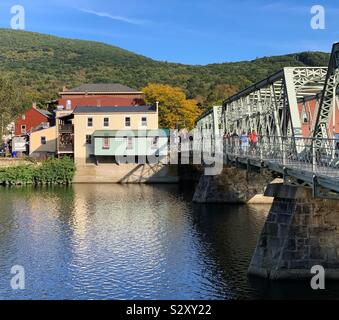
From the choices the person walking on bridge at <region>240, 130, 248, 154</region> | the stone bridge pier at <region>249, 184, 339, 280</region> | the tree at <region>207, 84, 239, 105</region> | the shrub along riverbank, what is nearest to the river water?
the stone bridge pier at <region>249, 184, 339, 280</region>

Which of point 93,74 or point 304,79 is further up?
point 93,74

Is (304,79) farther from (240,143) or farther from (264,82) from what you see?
(240,143)

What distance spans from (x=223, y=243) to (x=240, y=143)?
6666 millimetres

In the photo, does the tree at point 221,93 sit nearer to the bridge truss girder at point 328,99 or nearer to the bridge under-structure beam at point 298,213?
the bridge under-structure beam at point 298,213

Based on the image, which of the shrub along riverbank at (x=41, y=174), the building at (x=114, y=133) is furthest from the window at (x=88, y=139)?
the shrub along riverbank at (x=41, y=174)

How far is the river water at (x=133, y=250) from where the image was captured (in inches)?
904

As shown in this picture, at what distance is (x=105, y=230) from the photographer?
36.9 metres

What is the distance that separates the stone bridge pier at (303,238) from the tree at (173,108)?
236 feet

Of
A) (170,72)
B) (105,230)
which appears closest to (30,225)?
(105,230)

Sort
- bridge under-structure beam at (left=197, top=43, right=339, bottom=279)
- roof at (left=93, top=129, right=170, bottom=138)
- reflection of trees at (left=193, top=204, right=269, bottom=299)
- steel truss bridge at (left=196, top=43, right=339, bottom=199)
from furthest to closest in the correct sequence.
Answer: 1. roof at (left=93, top=129, right=170, bottom=138)
2. reflection of trees at (left=193, top=204, right=269, bottom=299)
3. bridge under-structure beam at (left=197, top=43, right=339, bottom=279)
4. steel truss bridge at (left=196, top=43, right=339, bottom=199)

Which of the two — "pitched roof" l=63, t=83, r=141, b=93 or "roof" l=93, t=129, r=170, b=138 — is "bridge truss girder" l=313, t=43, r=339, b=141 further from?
"pitched roof" l=63, t=83, r=141, b=93

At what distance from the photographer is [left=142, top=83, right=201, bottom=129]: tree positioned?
95.3 meters

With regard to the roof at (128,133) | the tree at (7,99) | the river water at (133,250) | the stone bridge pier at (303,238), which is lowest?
the river water at (133,250)

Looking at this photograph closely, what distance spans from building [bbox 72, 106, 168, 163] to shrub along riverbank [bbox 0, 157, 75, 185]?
2624 millimetres
